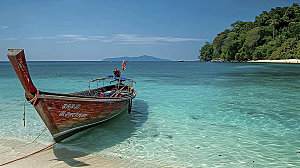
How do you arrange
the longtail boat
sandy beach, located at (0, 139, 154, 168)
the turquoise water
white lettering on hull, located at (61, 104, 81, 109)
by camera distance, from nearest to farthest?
the longtail boat → sandy beach, located at (0, 139, 154, 168) → white lettering on hull, located at (61, 104, 81, 109) → the turquoise water

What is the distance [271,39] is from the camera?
99.2 metres

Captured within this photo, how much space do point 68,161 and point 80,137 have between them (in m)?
2.01

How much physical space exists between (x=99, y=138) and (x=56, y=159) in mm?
2065

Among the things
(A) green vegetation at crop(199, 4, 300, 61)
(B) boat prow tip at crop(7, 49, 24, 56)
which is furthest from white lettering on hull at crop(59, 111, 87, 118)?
(A) green vegetation at crop(199, 4, 300, 61)

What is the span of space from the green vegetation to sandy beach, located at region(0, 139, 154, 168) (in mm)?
92742

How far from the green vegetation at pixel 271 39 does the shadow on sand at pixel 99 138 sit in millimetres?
89276

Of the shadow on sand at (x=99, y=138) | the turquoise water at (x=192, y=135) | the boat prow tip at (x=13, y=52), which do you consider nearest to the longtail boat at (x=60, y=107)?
the boat prow tip at (x=13, y=52)

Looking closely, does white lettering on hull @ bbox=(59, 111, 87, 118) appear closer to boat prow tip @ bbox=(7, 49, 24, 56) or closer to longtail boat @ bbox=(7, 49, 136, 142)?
longtail boat @ bbox=(7, 49, 136, 142)

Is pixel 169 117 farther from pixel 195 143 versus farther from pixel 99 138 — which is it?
pixel 99 138

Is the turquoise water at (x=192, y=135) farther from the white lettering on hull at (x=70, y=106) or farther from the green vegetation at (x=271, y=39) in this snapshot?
the green vegetation at (x=271, y=39)

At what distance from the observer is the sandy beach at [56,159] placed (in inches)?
244

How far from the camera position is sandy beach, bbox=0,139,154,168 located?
620 centimetres

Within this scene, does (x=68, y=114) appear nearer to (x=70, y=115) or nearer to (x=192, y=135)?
(x=70, y=115)

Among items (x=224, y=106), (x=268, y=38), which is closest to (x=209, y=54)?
(x=268, y=38)
